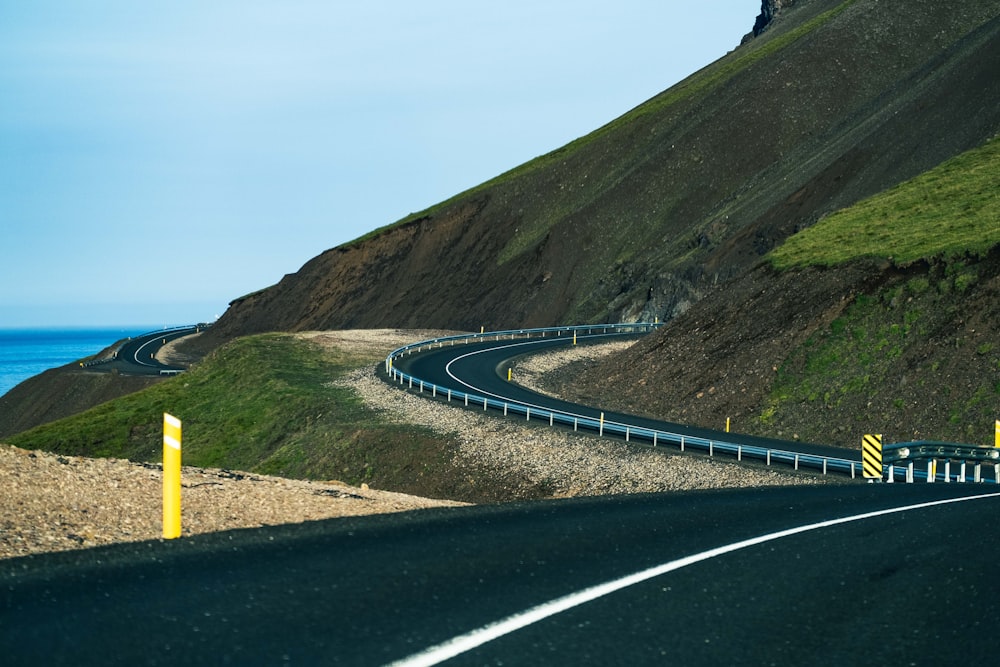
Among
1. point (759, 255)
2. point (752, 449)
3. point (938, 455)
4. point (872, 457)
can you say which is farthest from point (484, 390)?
point (759, 255)

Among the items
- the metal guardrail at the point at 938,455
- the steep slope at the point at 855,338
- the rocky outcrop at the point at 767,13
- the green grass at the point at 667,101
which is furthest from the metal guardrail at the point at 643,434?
the rocky outcrop at the point at 767,13

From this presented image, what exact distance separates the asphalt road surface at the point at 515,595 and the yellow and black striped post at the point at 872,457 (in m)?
14.4

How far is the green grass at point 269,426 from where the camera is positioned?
135 feet

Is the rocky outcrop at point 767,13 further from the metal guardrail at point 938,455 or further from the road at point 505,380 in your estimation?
the metal guardrail at point 938,455

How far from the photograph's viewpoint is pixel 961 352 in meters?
38.6

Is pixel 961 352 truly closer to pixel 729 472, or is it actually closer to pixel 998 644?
pixel 729 472

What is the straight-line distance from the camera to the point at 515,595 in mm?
7590

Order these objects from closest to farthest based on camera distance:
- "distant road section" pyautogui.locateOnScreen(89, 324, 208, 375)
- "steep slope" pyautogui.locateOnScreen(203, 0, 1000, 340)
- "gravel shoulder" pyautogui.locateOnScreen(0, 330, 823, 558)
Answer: "gravel shoulder" pyautogui.locateOnScreen(0, 330, 823, 558) → "steep slope" pyautogui.locateOnScreen(203, 0, 1000, 340) → "distant road section" pyautogui.locateOnScreen(89, 324, 208, 375)

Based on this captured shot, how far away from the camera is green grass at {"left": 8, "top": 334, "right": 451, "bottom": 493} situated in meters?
41.2

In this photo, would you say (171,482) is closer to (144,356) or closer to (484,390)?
(484,390)

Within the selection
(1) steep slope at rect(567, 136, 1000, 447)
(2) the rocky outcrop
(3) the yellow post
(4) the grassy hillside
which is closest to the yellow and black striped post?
(1) steep slope at rect(567, 136, 1000, 447)

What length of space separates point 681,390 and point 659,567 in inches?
1585

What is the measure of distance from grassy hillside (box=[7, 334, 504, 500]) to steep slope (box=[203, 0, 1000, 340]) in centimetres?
2959

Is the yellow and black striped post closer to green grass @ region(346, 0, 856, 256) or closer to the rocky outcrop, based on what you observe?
green grass @ region(346, 0, 856, 256)
